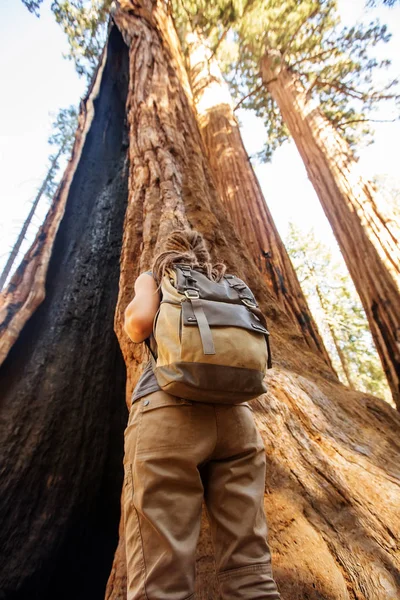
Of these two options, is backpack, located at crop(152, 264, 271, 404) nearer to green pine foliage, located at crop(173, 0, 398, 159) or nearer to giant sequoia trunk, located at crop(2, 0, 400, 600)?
giant sequoia trunk, located at crop(2, 0, 400, 600)

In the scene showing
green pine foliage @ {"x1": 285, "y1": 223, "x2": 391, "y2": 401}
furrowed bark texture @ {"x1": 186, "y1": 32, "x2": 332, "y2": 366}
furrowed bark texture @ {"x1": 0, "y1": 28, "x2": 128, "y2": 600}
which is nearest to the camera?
furrowed bark texture @ {"x1": 0, "y1": 28, "x2": 128, "y2": 600}

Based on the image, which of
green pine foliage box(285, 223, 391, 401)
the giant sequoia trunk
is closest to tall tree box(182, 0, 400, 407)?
the giant sequoia trunk

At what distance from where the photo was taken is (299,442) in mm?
1724

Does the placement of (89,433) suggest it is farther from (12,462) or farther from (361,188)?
(361,188)

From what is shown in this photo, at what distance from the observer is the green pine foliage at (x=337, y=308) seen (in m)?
14.2

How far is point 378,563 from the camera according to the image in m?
1.20

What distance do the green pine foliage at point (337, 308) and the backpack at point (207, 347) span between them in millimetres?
13631

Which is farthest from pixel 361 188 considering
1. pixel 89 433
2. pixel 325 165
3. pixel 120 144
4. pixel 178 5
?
pixel 178 5

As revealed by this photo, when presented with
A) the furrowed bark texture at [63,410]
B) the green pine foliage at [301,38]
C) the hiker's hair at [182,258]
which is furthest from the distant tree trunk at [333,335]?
the hiker's hair at [182,258]

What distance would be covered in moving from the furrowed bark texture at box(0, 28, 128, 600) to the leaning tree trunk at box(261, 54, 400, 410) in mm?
3187

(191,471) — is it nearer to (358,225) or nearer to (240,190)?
(358,225)

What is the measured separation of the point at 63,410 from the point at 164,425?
2170mm

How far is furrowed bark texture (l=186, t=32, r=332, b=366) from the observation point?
386 centimetres

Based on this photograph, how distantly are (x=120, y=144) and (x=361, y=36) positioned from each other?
596cm
